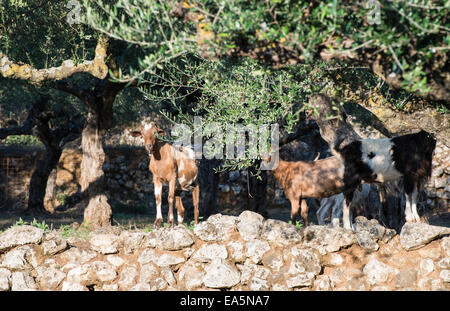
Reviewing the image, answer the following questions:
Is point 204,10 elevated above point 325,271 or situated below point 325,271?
above

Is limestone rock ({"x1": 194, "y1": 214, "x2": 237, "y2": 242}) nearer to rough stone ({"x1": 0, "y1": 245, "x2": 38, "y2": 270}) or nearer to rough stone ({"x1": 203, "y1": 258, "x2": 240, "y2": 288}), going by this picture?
rough stone ({"x1": 203, "y1": 258, "x2": 240, "y2": 288})

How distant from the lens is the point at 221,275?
1025 cm

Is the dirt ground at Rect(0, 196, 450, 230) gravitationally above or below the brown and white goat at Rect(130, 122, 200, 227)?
below

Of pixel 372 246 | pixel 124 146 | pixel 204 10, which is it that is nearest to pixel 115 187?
pixel 124 146

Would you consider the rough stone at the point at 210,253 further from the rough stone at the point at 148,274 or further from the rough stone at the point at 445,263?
the rough stone at the point at 445,263

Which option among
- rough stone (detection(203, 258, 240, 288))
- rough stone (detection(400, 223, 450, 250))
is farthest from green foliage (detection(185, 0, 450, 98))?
rough stone (detection(203, 258, 240, 288))

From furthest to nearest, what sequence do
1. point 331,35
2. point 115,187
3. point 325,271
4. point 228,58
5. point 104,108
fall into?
point 115,187, point 104,108, point 325,271, point 228,58, point 331,35

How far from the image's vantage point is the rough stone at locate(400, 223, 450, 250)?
Result: 9.99 meters

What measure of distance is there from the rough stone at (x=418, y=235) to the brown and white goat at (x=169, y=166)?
4.61 meters

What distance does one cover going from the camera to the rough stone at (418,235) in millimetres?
9992

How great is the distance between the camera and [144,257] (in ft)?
34.8

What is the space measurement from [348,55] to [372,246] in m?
4.31

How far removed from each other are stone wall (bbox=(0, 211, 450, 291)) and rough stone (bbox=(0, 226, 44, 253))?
2cm
